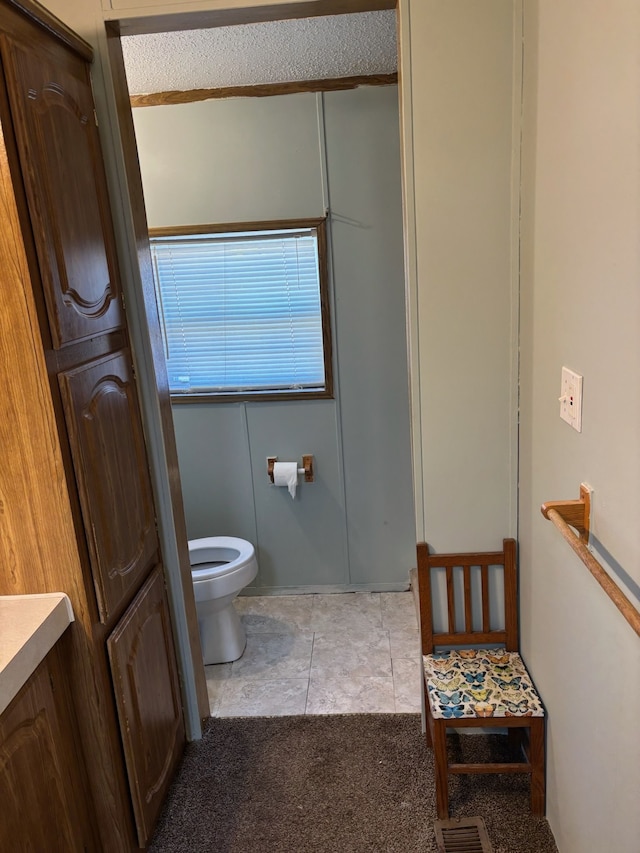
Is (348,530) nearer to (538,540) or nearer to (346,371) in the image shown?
(346,371)

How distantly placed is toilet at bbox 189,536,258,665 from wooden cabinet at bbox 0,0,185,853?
64 cm

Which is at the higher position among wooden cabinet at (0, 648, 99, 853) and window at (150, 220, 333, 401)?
window at (150, 220, 333, 401)

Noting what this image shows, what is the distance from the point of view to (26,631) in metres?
1.29

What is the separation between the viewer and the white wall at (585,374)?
1.06 metres

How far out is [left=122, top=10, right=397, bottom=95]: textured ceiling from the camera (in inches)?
82.6

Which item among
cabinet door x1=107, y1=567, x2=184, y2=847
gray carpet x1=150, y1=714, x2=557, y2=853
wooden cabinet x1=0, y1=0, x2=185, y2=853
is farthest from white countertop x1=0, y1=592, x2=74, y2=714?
gray carpet x1=150, y1=714, x2=557, y2=853

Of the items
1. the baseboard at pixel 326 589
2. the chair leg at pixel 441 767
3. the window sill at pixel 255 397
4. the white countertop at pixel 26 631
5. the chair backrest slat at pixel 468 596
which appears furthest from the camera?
the baseboard at pixel 326 589

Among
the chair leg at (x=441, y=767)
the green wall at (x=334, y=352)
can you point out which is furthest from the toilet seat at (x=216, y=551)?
the chair leg at (x=441, y=767)

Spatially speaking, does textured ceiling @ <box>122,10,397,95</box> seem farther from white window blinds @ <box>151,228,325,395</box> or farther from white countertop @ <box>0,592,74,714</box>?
white countertop @ <box>0,592,74,714</box>

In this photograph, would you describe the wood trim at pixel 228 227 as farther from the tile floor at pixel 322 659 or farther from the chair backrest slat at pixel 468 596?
the tile floor at pixel 322 659

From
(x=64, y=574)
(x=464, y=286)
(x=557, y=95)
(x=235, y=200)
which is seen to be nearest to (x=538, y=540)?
(x=464, y=286)

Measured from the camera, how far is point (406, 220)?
1.74 meters

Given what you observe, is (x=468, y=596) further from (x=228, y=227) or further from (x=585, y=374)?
(x=228, y=227)

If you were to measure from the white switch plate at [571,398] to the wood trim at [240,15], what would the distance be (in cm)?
113
